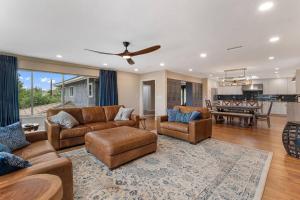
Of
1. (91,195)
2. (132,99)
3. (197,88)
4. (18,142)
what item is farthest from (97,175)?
(197,88)

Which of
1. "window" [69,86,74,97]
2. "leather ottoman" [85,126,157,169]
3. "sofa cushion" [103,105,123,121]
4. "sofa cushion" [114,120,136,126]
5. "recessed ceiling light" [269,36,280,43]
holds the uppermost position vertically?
"recessed ceiling light" [269,36,280,43]

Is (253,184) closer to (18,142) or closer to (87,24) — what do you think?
(18,142)

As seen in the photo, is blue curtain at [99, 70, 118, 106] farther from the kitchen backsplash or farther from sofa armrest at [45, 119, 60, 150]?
the kitchen backsplash

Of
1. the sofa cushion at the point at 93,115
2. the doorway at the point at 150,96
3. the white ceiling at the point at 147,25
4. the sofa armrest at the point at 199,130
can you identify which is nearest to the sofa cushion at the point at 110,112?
the sofa cushion at the point at 93,115

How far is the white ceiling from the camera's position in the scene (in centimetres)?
203

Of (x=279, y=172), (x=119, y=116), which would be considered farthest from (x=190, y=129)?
(x=119, y=116)

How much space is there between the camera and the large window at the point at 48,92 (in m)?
4.70

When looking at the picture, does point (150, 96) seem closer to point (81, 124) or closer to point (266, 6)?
point (81, 124)

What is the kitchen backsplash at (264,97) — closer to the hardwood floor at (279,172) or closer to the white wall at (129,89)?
the white wall at (129,89)

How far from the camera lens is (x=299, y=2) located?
193 cm

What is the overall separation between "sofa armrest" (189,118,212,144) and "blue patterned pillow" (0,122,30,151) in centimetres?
317

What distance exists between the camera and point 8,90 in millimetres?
4133

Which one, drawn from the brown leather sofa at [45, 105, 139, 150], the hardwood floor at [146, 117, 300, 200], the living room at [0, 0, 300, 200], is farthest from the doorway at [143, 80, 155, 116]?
the hardwood floor at [146, 117, 300, 200]

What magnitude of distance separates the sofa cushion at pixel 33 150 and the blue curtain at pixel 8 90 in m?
2.86
